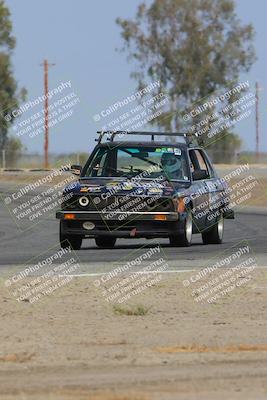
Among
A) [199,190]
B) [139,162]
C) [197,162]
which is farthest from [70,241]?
[197,162]

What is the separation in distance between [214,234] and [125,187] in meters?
2.89

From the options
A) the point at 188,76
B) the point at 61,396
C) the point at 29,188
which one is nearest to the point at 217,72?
the point at 188,76

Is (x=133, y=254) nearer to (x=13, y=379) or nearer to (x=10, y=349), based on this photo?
(x=10, y=349)

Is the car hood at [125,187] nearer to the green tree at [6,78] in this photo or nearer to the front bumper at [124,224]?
the front bumper at [124,224]

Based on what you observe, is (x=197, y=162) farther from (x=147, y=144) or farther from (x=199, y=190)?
(x=147, y=144)

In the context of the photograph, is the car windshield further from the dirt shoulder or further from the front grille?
the dirt shoulder

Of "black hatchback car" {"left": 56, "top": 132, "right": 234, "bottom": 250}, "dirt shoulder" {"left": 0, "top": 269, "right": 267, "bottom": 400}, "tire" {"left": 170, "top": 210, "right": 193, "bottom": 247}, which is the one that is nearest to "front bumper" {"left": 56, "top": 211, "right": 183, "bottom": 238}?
"black hatchback car" {"left": 56, "top": 132, "right": 234, "bottom": 250}

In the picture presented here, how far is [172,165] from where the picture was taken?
20625 millimetres

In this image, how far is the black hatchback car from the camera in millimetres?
19750

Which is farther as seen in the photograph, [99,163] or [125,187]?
[99,163]

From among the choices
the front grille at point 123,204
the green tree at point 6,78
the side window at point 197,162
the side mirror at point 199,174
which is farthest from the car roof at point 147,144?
the green tree at point 6,78

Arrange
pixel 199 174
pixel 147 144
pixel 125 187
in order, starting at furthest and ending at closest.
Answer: pixel 199 174
pixel 147 144
pixel 125 187

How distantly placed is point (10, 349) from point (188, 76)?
79807 millimetres

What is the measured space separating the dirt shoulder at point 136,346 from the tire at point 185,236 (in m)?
4.86
